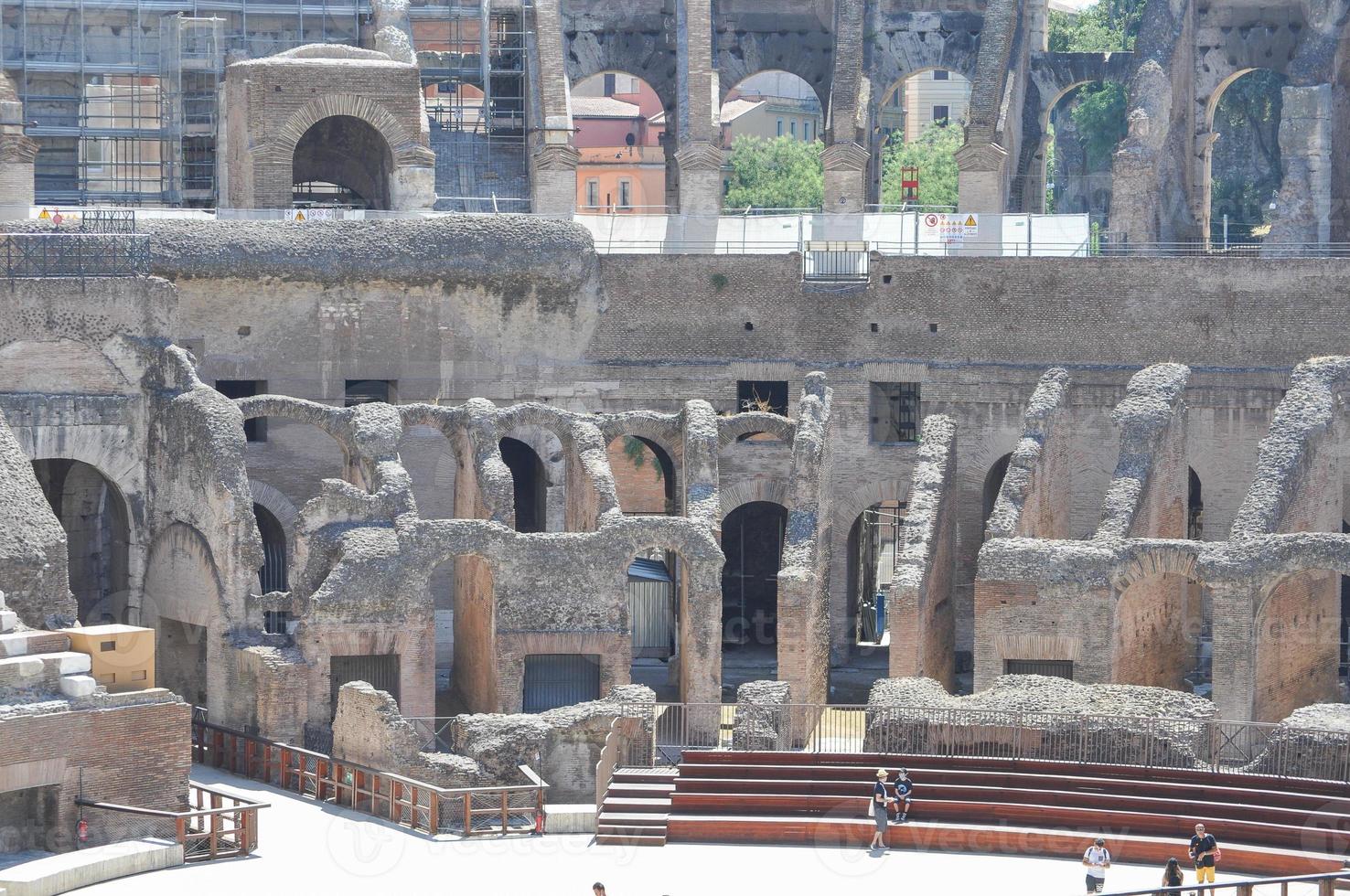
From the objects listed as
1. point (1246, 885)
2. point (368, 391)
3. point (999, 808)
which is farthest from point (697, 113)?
point (1246, 885)

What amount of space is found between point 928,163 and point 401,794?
51.4m

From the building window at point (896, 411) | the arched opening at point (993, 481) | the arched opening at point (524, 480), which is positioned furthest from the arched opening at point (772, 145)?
the arched opening at point (993, 481)

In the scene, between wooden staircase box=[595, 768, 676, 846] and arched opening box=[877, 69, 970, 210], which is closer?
wooden staircase box=[595, 768, 676, 846]

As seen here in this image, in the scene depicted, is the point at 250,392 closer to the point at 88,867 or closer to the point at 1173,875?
the point at 88,867

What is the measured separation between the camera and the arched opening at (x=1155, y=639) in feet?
132

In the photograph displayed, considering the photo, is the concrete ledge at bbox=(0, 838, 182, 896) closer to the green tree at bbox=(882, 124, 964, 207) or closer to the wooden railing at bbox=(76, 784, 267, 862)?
the wooden railing at bbox=(76, 784, 267, 862)

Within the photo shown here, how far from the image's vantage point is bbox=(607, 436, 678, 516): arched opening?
50281 mm

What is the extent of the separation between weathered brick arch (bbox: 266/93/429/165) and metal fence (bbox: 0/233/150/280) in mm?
6999

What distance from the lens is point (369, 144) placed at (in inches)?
2132

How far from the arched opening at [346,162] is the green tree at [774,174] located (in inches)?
1165

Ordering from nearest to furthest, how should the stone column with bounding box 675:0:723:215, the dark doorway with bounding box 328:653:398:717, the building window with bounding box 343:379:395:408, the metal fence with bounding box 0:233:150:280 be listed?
the dark doorway with bounding box 328:653:398:717
the metal fence with bounding box 0:233:150:280
the building window with bounding box 343:379:395:408
the stone column with bounding box 675:0:723:215

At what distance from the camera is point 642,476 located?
50938 millimetres

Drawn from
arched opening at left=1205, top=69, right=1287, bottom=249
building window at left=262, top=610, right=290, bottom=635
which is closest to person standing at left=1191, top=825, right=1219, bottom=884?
building window at left=262, top=610, right=290, bottom=635

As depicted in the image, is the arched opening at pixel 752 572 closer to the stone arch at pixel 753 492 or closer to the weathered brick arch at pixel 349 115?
the stone arch at pixel 753 492
